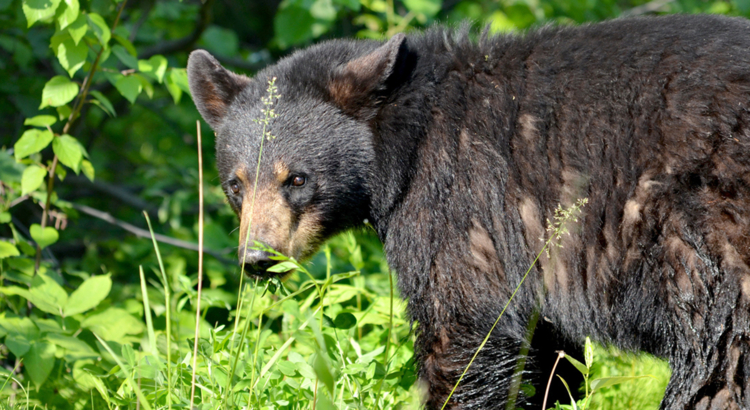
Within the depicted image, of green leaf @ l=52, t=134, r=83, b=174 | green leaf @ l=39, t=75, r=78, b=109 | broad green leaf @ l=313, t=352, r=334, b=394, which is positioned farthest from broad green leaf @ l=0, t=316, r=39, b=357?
broad green leaf @ l=313, t=352, r=334, b=394

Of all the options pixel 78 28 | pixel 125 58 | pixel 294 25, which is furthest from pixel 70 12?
pixel 294 25

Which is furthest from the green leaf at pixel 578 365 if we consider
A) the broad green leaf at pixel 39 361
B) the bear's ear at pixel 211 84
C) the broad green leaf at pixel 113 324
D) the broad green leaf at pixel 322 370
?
the broad green leaf at pixel 113 324

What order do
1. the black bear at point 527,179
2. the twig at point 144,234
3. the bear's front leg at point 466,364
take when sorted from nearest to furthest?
1. the black bear at point 527,179
2. the bear's front leg at point 466,364
3. the twig at point 144,234

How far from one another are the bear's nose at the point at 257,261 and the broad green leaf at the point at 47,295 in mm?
1136

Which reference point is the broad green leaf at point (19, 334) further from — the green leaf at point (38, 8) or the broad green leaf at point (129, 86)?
the green leaf at point (38, 8)

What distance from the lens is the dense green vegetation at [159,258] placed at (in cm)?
280

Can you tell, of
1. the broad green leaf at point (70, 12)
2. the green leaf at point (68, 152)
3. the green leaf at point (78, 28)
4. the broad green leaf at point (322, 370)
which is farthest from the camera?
the green leaf at point (68, 152)

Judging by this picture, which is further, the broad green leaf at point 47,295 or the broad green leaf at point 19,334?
the broad green leaf at point 47,295

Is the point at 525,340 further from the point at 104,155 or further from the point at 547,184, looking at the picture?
the point at 104,155

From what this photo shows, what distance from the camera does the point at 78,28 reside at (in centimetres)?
346

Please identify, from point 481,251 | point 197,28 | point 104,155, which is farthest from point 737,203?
point 104,155

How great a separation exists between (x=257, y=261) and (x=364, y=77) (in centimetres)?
99

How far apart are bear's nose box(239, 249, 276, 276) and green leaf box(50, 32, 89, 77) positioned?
4.41 ft

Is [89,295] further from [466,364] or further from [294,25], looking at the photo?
[294,25]
